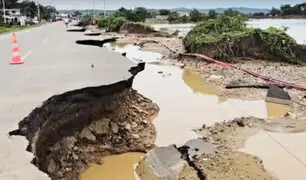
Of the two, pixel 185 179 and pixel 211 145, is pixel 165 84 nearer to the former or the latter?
pixel 211 145

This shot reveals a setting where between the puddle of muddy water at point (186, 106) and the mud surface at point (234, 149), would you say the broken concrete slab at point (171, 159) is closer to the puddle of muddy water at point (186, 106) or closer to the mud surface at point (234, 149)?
the mud surface at point (234, 149)

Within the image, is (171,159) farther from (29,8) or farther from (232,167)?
(29,8)

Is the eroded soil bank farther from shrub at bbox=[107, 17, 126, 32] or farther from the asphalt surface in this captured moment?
shrub at bbox=[107, 17, 126, 32]

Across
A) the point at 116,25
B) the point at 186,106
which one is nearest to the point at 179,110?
the point at 186,106

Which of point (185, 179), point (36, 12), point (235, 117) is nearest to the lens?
point (185, 179)

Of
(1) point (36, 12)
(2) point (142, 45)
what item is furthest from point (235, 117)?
(1) point (36, 12)

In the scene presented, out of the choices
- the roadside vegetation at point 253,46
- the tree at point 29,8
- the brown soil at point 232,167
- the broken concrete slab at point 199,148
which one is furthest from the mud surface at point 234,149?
the tree at point 29,8

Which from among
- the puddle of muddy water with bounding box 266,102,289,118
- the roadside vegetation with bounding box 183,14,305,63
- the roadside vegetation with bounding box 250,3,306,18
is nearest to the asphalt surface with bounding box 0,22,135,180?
the puddle of muddy water with bounding box 266,102,289,118
